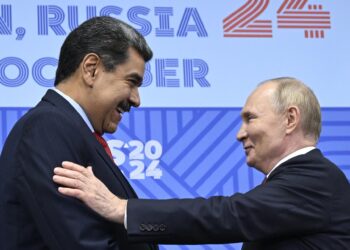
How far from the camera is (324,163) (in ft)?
7.93

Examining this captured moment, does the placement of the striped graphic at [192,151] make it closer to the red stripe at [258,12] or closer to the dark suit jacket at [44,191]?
the red stripe at [258,12]

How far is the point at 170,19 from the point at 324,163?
1.40 metres

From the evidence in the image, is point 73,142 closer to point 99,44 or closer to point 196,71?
point 99,44

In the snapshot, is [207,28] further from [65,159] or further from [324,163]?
[65,159]

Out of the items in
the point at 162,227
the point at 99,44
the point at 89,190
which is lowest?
the point at 162,227

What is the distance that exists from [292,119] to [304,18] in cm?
139

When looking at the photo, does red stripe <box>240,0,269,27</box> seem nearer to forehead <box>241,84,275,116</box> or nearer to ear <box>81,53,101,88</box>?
forehead <box>241,84,275,116</box>

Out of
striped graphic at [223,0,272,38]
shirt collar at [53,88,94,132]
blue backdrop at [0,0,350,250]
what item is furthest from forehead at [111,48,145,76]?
striped graphic at [223,0,272,38]

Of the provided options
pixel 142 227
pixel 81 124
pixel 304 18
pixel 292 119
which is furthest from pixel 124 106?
pixel 304 18

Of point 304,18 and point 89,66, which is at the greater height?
point 304,18

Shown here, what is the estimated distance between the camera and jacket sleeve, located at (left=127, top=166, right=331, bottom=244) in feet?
7.59

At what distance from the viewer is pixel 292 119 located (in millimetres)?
2490

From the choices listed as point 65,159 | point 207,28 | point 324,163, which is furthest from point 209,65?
point 65,159

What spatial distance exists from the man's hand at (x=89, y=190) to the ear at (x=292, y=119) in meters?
0.54
